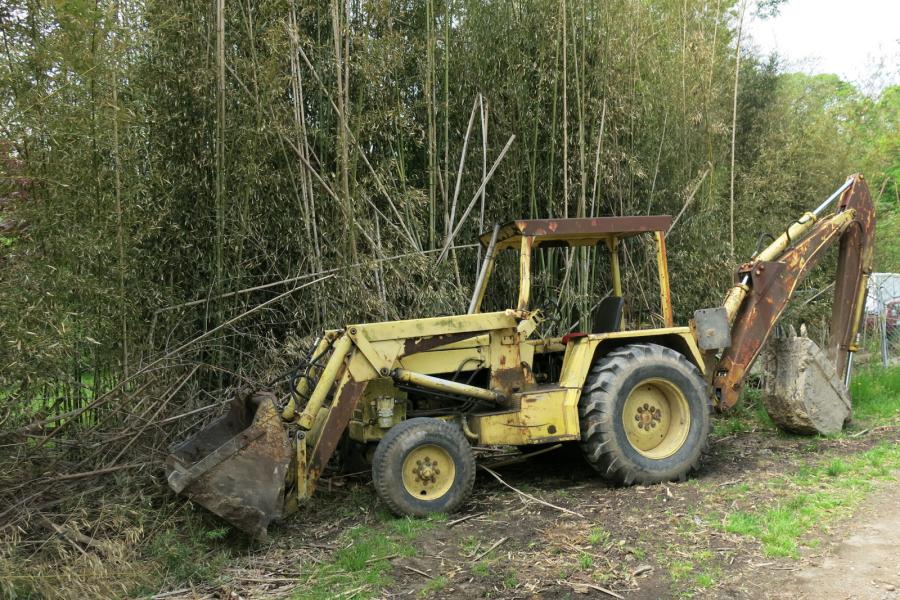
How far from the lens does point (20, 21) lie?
12.5 feet

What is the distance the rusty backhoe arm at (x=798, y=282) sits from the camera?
220 inches

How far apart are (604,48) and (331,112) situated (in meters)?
2.61

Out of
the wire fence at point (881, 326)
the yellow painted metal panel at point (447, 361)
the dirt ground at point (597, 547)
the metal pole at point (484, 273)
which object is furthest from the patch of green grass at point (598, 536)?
the wire fence at point (881, 326)

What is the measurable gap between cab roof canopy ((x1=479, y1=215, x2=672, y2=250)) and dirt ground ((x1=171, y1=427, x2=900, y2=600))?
1.62 meters

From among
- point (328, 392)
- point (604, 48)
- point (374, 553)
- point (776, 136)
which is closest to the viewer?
point (374, 553)

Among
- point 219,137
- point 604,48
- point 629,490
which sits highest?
point 604,48

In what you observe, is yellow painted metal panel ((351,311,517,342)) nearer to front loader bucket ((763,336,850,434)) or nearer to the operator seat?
the operator seat

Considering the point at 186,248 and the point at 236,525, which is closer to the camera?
the point at 236,525

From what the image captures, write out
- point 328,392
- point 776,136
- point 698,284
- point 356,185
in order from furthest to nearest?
1. point 776,136
2. point 698,284
3. point 356,185
4. point 328,392

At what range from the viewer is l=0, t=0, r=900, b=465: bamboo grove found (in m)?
4.02

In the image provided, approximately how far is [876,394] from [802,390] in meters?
2.07

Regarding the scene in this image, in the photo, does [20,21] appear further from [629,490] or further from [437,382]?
[629,490]

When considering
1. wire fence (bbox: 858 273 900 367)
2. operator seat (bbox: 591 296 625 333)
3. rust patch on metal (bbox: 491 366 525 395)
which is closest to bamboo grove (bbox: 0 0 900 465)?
operator seat (bbox: 591 296 625 333)

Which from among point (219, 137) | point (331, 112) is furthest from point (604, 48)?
point (219, 137)
